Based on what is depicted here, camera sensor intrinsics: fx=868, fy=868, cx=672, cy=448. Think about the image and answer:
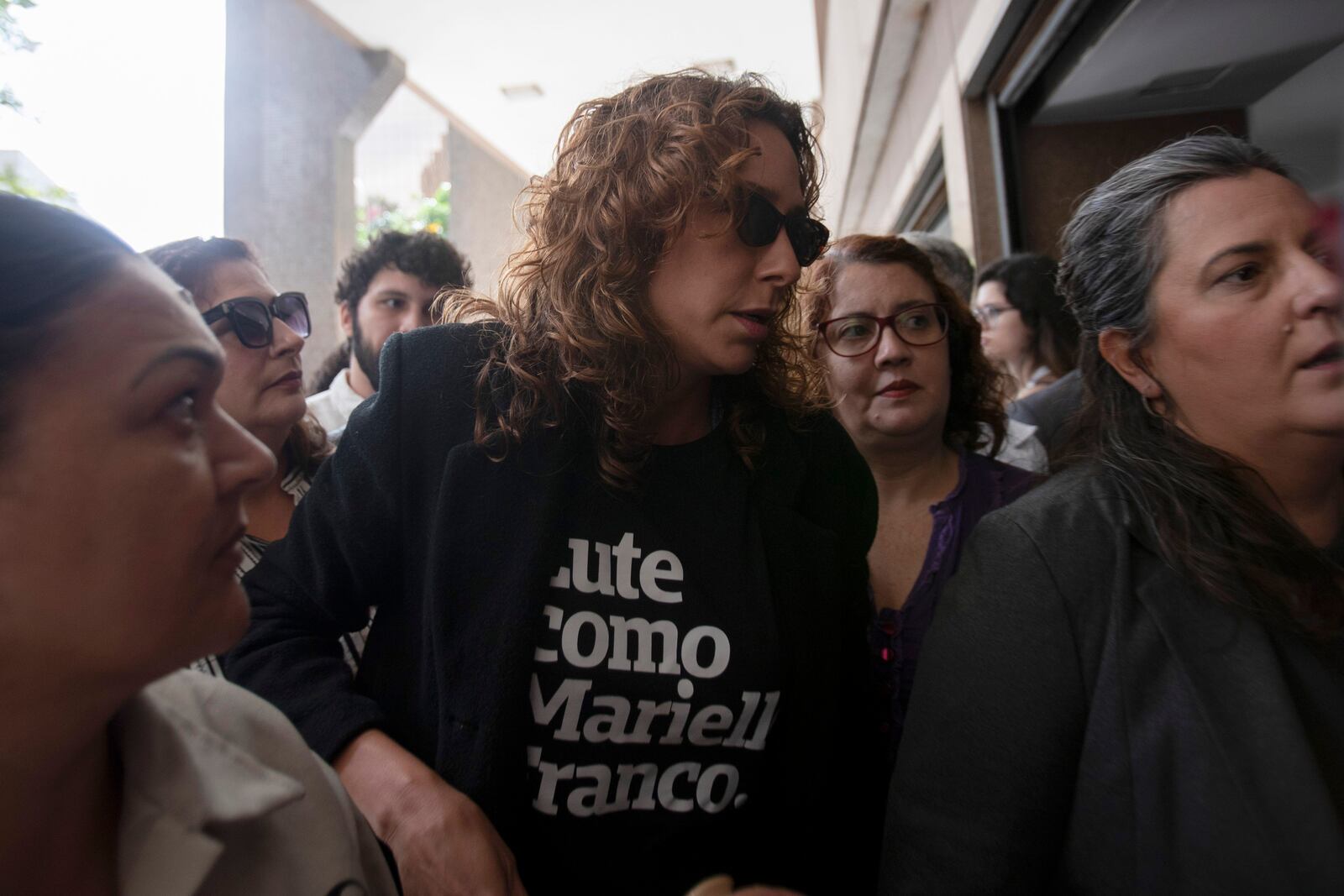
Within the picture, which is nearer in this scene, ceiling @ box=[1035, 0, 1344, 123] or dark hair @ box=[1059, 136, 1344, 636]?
dark hair @ box=[1059, 136, 1344, 636]

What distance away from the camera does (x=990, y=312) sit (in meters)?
3.40

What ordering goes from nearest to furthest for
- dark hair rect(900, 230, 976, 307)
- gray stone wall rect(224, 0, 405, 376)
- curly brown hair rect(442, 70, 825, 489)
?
curly brown hair rect(442, 70, 825, 489) < dark hair rect(900, 230, 976, 307) < gray stone wall rect(224, 0, 405, 376)

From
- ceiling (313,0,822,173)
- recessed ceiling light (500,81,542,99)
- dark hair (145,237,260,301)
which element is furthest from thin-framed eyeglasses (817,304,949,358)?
recessed ceiling light (500,81,542,99)

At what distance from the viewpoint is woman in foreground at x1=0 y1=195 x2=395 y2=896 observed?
683mm

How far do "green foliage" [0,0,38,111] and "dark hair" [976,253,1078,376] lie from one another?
3.01 m

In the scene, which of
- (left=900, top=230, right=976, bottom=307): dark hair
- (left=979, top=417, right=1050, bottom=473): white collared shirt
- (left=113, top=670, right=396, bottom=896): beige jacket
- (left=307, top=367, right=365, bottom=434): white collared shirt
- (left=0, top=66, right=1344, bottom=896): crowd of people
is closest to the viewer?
(left=113, top=670, right=396, bottom=896): beige jacket

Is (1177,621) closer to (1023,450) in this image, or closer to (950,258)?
(1023,450)

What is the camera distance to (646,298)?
1505 mm

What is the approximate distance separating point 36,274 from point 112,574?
25 centimetres

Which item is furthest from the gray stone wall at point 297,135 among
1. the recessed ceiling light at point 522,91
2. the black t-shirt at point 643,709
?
the black t-shirt at point 643,709

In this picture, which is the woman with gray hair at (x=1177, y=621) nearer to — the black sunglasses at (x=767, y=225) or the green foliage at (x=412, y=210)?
the black sunglasses at (x=767, y=225)

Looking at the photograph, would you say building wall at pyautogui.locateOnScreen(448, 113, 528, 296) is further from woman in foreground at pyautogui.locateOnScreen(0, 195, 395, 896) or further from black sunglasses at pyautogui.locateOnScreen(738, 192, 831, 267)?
woman in foreground at pyautogui.locateOnScreen(0, 195, 395, 896)

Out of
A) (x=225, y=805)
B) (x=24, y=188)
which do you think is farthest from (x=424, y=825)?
(x=24, y=188)

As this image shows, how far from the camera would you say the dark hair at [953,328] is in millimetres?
2268
